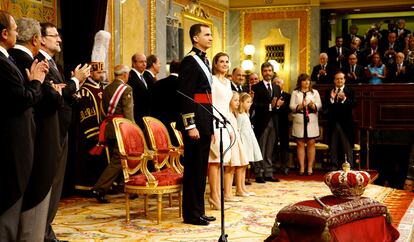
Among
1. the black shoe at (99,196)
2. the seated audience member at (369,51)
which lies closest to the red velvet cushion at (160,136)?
the black shoe at (99,196)

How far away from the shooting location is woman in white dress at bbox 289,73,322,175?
8.59 metres

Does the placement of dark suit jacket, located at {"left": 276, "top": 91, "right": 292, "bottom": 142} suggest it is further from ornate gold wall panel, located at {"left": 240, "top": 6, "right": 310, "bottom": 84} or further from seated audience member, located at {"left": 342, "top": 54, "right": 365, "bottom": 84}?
ornate gold wall panel, located at {"left": 240, "top": 6, "right": 310, "bottom": 84}

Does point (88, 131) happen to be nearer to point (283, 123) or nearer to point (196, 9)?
point (283, 123)

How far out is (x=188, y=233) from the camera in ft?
15.5

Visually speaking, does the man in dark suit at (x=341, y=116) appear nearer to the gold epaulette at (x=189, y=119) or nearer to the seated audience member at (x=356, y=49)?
the seated audience member at (x=356, y=49)

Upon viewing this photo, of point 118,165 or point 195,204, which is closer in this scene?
point 195,204

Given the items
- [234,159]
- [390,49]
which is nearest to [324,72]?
[390,49]

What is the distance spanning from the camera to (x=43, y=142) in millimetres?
3371

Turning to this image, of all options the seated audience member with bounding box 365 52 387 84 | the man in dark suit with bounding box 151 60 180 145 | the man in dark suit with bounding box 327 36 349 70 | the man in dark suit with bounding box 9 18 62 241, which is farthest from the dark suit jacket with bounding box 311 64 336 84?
the man in dark suit with bounding box 9 18 62 241

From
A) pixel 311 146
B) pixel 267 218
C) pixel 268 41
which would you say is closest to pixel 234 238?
pixel 267 218

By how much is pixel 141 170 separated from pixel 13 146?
7.55 ft

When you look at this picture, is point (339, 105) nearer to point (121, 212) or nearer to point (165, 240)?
point (121, 212)

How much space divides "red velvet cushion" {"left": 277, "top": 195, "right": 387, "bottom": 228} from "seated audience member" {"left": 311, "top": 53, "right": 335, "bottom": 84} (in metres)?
6.59

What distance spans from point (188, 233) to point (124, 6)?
13.7ft
